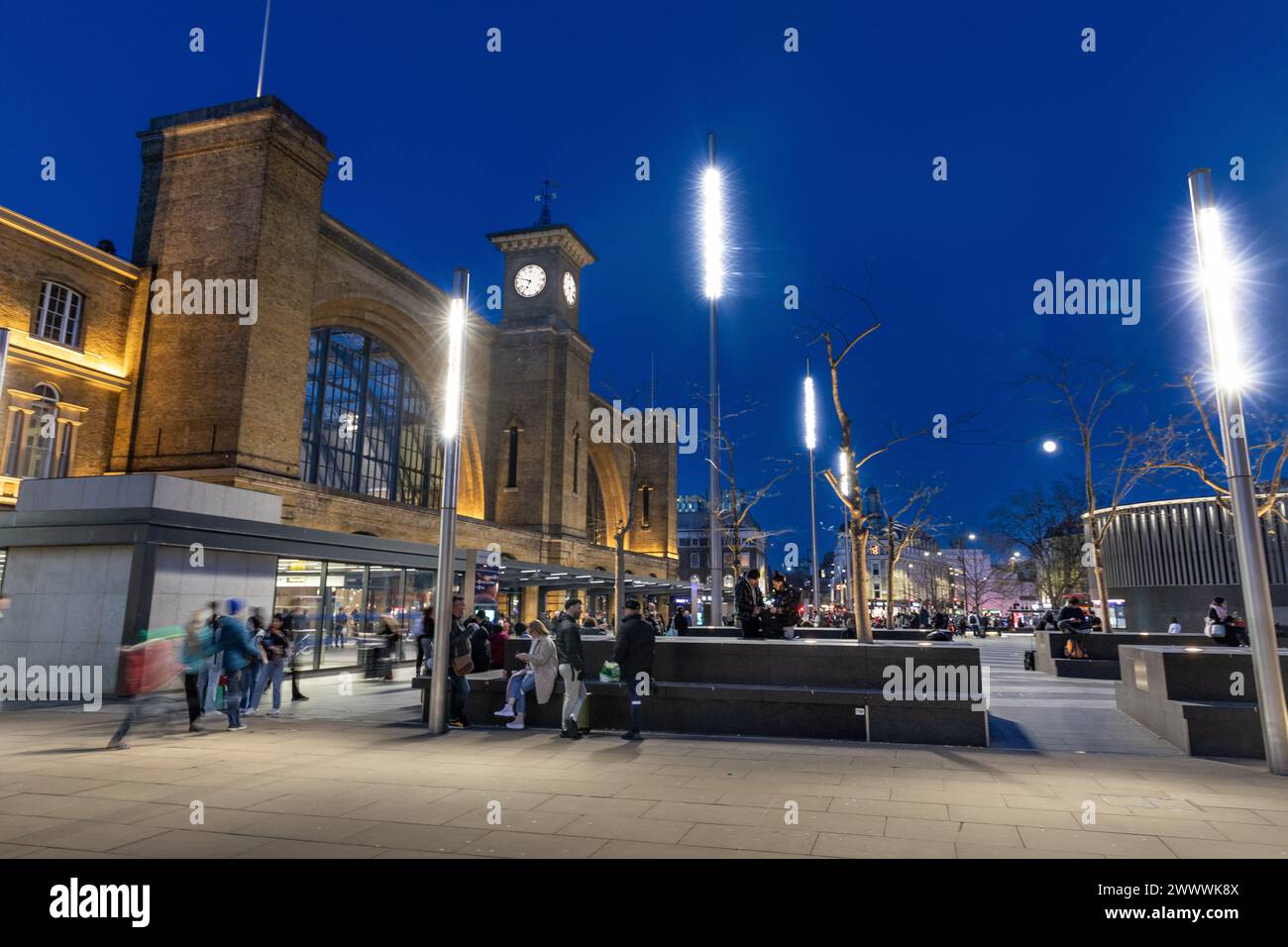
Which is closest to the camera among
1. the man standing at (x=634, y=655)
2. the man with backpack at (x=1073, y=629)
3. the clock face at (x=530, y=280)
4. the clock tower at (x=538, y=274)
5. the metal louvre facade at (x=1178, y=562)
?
the man standing at (x=634, y=655)

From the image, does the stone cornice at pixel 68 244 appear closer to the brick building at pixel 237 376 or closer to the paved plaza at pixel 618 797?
the brick building at pixel 237 376

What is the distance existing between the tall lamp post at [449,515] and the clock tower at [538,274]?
34.4 m

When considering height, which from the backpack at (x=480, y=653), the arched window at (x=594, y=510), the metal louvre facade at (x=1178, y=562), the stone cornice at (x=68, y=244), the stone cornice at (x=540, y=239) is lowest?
the backpack at (x=480, y=653)

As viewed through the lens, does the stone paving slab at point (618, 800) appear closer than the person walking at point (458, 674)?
Yes

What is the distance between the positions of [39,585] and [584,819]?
15609 millimetres

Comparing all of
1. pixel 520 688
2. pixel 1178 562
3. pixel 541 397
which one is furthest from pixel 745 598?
pixel 1178 562

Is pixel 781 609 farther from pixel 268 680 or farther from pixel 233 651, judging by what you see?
pixel 268 680

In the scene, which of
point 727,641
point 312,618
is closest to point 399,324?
point 312,618

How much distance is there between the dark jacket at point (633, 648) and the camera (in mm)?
10742

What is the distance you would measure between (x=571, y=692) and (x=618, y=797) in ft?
12.5

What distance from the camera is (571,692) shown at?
1097 centimetres

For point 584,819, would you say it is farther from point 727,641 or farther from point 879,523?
point 879,523

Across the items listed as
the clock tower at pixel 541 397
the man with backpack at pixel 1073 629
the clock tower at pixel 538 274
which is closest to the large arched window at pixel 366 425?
the clock tower at pixel 541 397
